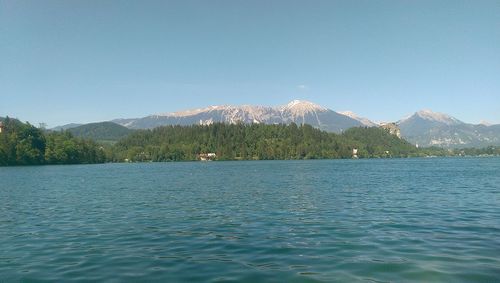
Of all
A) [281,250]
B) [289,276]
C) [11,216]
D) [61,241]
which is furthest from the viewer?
[11,216]

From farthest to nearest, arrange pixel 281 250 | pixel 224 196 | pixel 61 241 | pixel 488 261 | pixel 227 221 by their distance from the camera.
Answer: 1. pixel 224 196
2. pixel 227 221
3. pixel 61 241
4. pixel 281 250
5. pixel 488 261

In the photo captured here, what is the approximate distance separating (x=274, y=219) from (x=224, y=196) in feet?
62.5

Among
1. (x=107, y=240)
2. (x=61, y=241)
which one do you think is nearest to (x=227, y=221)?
(x=107, y=240)

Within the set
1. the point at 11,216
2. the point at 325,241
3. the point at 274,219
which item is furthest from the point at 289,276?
the point at 11,216

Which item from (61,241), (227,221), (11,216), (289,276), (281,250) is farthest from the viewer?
(11,216)

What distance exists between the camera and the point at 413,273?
53.1ft

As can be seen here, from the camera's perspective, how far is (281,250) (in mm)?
20656

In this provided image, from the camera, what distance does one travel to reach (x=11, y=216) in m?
35.2

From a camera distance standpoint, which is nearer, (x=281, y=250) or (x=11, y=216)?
(x=281, y=250)

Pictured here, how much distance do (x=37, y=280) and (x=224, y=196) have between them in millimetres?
33466

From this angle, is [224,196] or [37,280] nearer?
[37,280]

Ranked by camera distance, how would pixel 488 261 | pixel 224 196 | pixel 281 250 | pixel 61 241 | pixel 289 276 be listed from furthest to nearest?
pixel 224 196 → pixel 61 241 → pixel 281 250 → pixel 488 261 → pixel 289 276

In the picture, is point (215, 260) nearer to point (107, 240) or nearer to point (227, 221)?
point (107, 240)

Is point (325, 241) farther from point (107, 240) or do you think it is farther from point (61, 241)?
point (61, 241)
